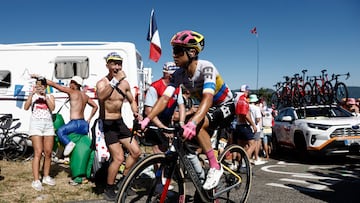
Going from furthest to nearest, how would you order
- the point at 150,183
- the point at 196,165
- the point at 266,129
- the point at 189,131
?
the point at 266,129 → the point at 196,165 → the point at 150,183 → the point at 189,131

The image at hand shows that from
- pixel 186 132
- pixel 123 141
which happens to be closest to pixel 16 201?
pixel 123 141

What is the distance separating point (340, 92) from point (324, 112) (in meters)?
4.78

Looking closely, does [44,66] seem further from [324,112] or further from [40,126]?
[324,112]

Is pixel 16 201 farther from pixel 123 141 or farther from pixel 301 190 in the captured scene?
pixel 301 190

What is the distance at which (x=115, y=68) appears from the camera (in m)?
5.21

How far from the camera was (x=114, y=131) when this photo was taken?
5320 millimetres

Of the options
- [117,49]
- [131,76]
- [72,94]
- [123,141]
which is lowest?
[123,141]

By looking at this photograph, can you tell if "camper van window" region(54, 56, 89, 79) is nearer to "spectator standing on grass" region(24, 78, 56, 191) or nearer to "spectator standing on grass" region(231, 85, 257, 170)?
"spectator standing on grass" region(24, 78, 56, 191)

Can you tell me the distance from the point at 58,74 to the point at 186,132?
7.32 meters

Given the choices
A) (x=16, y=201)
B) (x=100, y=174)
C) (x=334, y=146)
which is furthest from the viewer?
(x=334, y=146)

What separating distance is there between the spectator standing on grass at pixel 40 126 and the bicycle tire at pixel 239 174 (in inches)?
138

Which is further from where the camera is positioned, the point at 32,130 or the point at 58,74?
the point at 58,74

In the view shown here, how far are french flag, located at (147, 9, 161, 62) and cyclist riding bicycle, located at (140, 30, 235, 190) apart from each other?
7.93m

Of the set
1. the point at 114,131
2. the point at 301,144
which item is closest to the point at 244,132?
the point at 301,144
